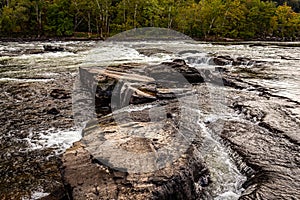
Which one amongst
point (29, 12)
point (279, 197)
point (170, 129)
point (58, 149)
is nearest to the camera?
point (279, 197)

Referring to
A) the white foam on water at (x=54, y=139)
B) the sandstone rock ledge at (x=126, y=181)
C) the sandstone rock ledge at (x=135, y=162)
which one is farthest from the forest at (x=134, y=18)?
the sandstone rock ledge at (x=126, y=181)

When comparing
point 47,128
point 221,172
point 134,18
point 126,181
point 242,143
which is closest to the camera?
point 126,181

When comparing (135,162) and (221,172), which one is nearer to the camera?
(135,162)

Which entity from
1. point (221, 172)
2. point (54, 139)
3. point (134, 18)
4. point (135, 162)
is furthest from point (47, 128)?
point (134, 18)

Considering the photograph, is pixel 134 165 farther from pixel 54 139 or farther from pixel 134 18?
pixel 134 18

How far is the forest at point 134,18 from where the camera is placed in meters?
44.4

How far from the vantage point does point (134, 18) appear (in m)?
47.7

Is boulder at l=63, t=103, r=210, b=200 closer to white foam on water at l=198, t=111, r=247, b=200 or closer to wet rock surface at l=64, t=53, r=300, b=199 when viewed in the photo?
wet rock surface at l=64, t=53, r=300, b=199

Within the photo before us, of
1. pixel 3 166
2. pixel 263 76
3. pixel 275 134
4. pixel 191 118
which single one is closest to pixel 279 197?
pixel 275 134

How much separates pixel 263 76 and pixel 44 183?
41.3 feet

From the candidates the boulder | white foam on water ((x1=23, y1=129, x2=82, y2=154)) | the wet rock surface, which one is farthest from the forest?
the boulder

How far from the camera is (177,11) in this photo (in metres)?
50.6

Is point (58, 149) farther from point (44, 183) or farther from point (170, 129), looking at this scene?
point (170, 129)

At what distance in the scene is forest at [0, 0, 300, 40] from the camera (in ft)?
146
